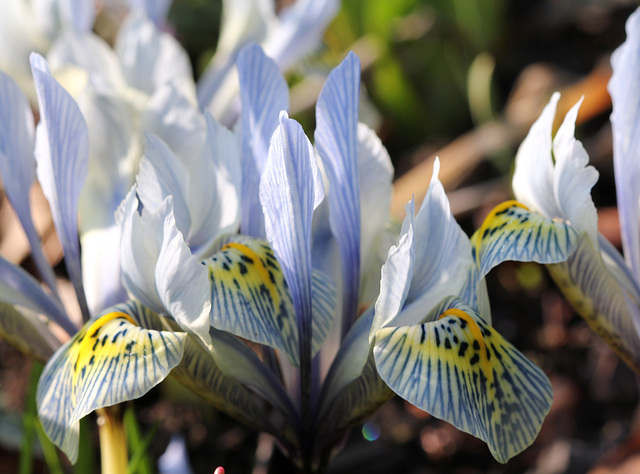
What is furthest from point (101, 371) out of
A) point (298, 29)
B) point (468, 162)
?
point (468, 162)

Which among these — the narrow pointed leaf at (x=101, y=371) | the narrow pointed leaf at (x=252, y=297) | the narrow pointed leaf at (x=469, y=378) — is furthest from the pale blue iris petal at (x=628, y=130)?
the narrow pointed leaf at (x=101, y=371)

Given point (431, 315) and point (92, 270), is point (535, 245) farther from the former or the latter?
point (92, 270)

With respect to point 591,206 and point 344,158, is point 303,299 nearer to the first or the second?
point 344,158

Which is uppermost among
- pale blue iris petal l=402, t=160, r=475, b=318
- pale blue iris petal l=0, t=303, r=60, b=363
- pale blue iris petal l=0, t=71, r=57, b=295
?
pale blue iris petal l=0, t=71, r=57, b=295

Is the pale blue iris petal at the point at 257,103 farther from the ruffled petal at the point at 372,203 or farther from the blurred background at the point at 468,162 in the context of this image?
the blurred background at the point at 468,162

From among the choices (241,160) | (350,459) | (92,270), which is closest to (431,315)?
(241,160)

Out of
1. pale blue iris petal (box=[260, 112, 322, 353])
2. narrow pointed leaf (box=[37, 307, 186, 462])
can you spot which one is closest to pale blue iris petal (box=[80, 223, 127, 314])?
narrow pointed leaf (box=[37, 307, 186, 462])

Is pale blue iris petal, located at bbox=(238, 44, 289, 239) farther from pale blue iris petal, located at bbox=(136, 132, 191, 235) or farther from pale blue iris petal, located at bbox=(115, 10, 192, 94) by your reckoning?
pale blue iris petal, located at bbox=(115, 10, 192, 94)
